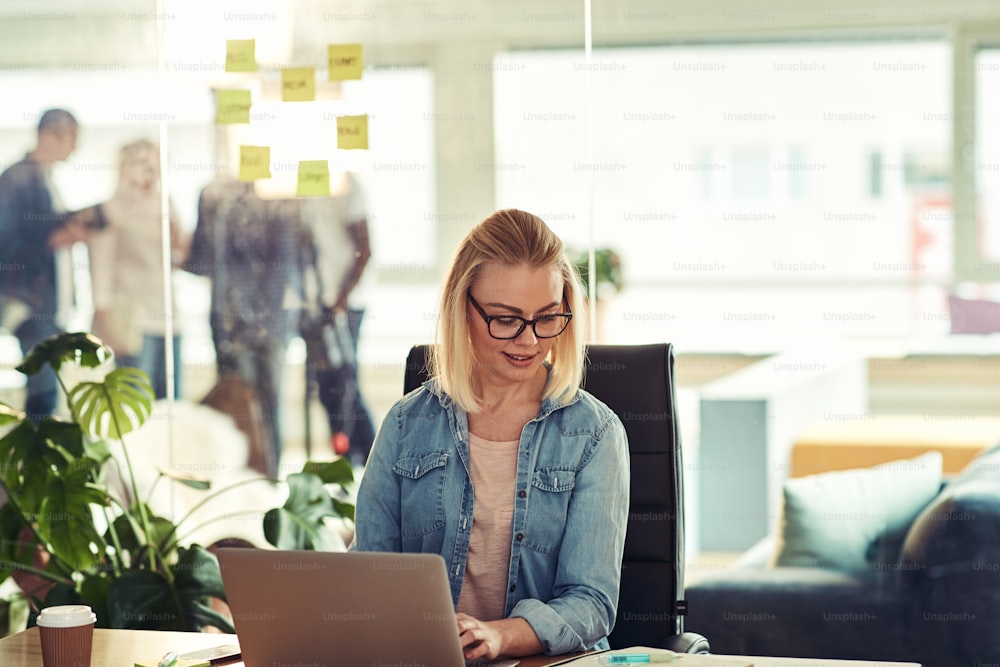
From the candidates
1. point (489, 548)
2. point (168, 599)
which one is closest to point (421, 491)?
point (489, 548)

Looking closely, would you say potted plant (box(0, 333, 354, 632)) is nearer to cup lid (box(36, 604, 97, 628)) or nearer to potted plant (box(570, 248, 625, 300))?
potted plant (box(570, 248, 625, 300))

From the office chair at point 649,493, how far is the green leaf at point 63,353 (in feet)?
4.77

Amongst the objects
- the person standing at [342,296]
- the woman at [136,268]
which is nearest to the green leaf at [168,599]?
the person standing at [342,296]

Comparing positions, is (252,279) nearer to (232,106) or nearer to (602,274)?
(232,106)

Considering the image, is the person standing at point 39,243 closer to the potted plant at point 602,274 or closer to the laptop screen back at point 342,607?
the potted plant at point 602,274

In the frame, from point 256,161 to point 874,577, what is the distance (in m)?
1.99

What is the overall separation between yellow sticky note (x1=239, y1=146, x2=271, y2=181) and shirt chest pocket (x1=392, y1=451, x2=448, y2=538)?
5.78ft

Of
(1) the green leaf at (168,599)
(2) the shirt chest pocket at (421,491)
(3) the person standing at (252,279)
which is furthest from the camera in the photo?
(3) the person standing at (252,279)

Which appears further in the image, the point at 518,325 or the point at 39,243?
the point at 39,243

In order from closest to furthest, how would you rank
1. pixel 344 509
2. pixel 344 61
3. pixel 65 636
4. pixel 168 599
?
1. pixel 65 636
2. pixel 168 599
3. pixel 344 509
4. pixel 344 61

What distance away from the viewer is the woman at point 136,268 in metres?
3.59

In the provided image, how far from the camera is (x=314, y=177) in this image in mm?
3465

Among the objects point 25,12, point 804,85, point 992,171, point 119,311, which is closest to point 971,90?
point 992,171

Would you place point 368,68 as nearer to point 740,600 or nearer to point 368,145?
point 368,145
